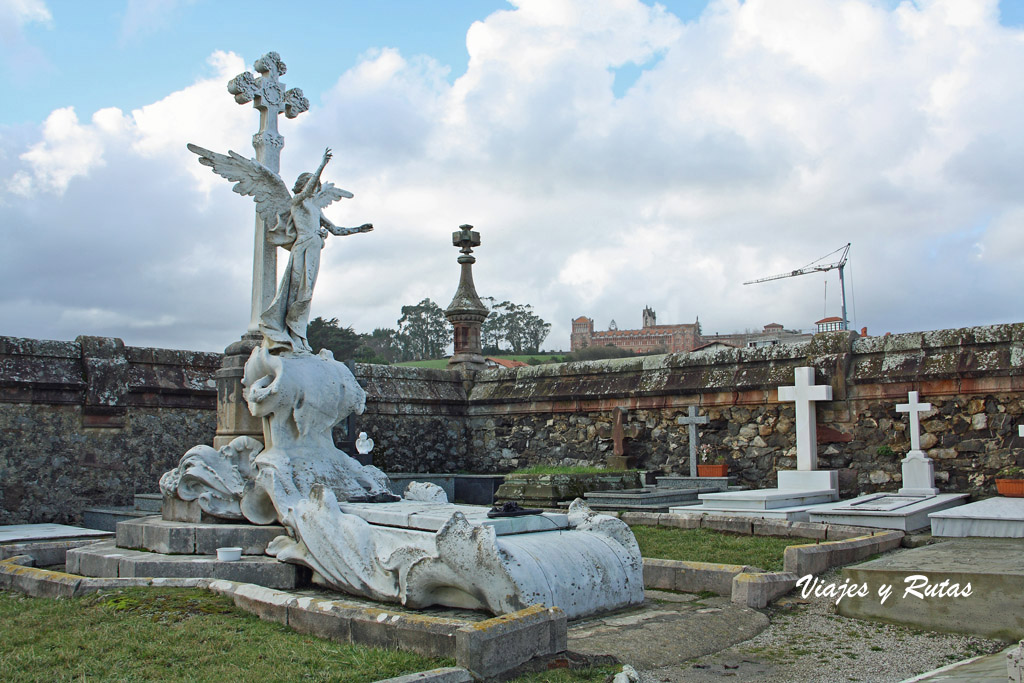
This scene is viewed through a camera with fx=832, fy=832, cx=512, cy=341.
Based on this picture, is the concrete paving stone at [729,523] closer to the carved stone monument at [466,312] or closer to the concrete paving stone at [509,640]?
the concrete paving stone at [509,640]

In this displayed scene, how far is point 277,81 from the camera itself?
31.2ft

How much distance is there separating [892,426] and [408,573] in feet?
22.6

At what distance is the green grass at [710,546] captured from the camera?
6574mm

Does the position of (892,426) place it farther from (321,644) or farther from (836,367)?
(321,644)

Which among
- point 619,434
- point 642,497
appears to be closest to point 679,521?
point 642,497

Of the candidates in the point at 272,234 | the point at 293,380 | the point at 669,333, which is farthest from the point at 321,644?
the point at 669,333

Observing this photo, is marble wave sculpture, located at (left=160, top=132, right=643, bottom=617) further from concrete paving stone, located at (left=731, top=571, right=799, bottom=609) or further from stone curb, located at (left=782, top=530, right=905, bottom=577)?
stone curb, located at (left=782, top=530, right=905, bottom=577)

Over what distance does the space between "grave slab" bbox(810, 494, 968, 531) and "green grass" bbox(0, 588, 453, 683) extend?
521cm

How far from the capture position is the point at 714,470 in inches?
420

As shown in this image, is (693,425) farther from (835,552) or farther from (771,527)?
(835,552)

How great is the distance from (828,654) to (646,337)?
6814 cm

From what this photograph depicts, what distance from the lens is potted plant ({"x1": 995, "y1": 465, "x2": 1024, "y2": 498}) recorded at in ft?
27.8

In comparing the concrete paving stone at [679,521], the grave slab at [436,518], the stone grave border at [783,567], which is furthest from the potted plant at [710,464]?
the grave slab at [436,518]

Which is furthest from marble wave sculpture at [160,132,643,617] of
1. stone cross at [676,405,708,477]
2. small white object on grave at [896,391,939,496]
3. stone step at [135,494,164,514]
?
small white object on grave at [896,391,939,496]
